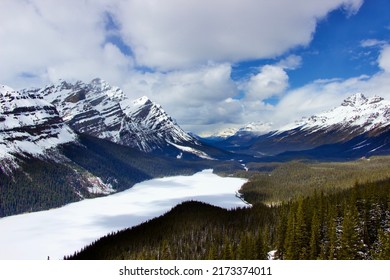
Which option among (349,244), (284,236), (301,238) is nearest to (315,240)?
(301,238)

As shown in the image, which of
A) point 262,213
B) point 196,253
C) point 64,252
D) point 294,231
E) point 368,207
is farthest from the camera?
point 262,213

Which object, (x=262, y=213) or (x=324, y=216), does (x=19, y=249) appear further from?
(x=324, y=216)

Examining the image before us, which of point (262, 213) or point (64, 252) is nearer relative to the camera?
point (64, 252)

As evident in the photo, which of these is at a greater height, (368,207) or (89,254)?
(368,207)

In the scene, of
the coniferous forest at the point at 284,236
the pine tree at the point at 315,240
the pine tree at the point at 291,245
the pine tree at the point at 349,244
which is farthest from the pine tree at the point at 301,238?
the pine tree at the point at 349,244

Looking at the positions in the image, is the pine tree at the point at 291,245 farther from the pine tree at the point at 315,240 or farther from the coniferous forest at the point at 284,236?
the pine tree at the point at 315,240

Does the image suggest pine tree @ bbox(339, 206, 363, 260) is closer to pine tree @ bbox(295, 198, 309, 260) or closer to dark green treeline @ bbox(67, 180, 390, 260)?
dark green treeline @ bbox(67, 180, 390, 260)

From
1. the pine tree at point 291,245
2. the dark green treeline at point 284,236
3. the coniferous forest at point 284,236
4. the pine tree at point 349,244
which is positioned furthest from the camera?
the pine tree at point 291,245
